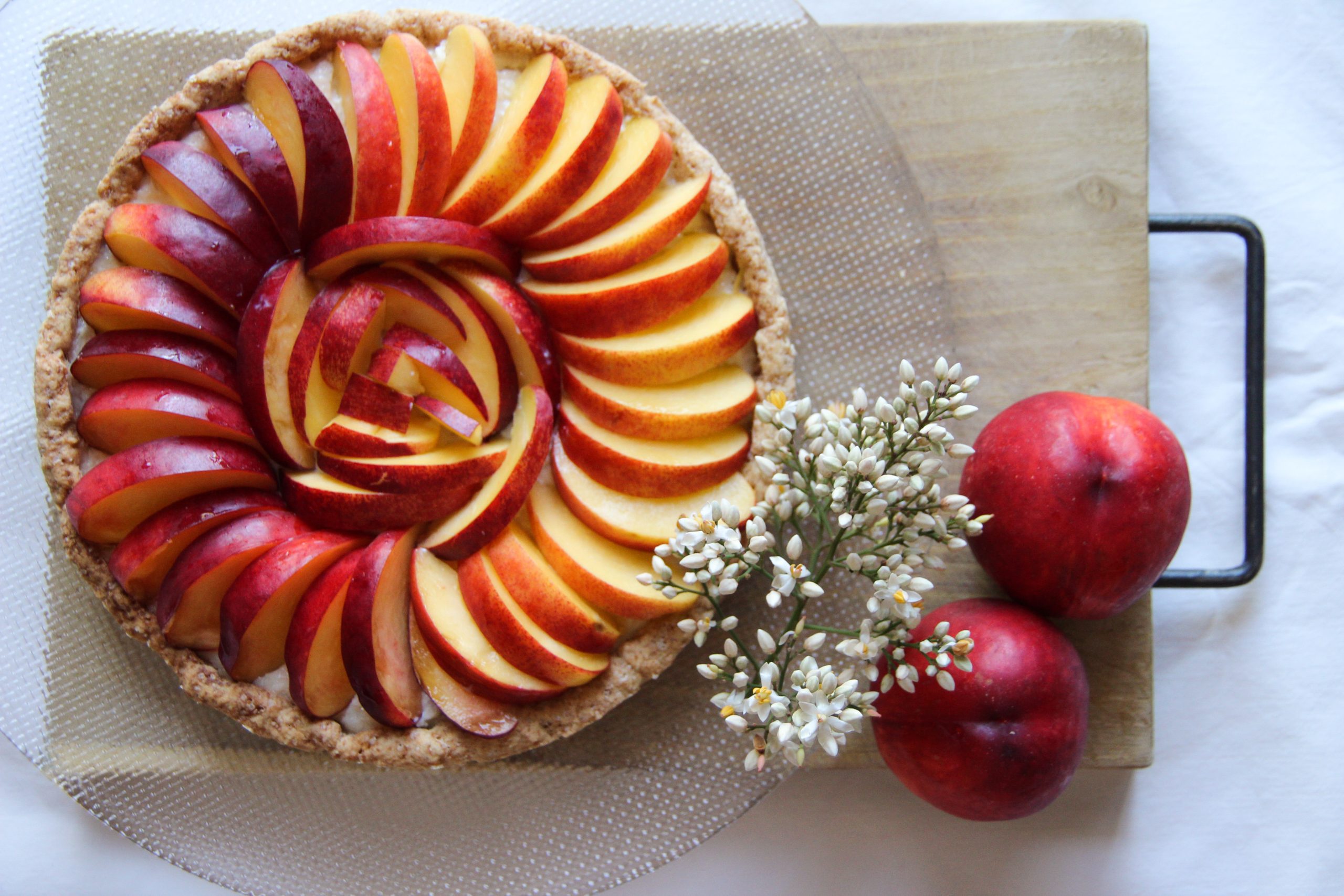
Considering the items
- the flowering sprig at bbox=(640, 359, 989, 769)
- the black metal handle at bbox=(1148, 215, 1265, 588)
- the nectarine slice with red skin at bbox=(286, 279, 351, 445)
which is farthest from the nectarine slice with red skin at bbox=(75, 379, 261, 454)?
the black metal handle at bbox=(1148, 215, 1265, 588)

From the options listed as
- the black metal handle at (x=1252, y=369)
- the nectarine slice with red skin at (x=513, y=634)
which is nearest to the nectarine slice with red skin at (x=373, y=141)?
the nectarine slice with red skin at (x=513, y=634)

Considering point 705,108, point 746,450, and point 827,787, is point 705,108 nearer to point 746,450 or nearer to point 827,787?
point 746,450

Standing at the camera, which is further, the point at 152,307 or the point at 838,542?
the point at 152,307

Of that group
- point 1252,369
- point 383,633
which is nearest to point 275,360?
point 383,633

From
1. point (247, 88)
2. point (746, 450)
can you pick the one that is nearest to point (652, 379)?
point (746, 450)

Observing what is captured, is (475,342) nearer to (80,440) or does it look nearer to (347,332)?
(347,332)

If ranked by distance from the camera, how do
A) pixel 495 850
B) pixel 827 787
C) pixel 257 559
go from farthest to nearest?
1. pixel 827 787
2. pixel 495 850
3. pixel 257 559
